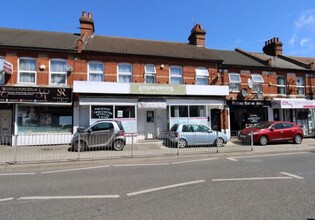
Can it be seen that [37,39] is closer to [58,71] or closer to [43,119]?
[58,71]

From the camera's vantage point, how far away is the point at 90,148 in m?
13.5

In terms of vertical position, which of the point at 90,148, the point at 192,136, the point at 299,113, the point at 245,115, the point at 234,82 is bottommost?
the point at 90,148

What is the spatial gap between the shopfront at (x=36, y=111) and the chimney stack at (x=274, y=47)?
22681 millimetres

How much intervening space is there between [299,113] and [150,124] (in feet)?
45.3

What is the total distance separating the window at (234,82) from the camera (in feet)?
70.2

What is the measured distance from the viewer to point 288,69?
23078 mm

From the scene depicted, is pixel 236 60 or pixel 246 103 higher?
pixel 236 60

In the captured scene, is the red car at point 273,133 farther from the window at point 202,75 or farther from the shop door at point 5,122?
the shop door at point 5,122

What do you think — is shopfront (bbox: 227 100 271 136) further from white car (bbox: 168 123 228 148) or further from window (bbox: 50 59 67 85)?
window (bbox: 50 59 67 85)

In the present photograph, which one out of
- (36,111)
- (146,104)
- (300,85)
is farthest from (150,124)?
(300,85)

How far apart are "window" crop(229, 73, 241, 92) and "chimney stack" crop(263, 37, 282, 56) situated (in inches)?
381

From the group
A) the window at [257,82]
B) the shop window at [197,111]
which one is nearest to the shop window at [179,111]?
the shop window at [197,111]

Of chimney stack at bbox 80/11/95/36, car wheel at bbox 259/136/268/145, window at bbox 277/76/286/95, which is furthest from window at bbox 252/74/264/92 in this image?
chimney stack at bbox 80/11/95/36

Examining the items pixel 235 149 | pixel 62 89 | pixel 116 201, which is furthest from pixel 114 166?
pixel 62 89
